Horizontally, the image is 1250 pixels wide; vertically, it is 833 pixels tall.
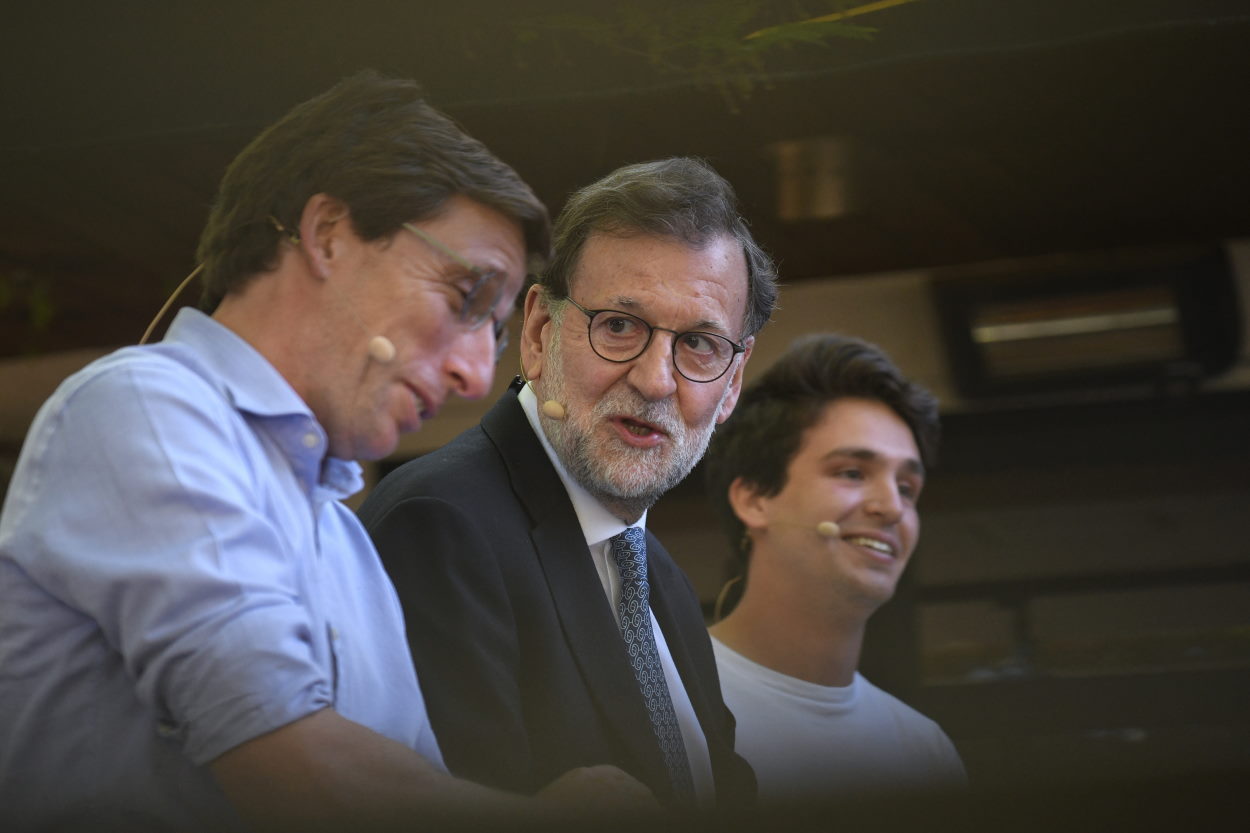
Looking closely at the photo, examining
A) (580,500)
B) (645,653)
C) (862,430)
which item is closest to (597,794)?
(645,653)

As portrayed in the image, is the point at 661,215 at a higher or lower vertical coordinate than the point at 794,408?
higher

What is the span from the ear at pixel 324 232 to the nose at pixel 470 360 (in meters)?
0.13

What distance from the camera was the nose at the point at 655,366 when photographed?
4.65 ft

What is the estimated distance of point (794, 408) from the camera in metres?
1.86

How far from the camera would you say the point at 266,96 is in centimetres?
143

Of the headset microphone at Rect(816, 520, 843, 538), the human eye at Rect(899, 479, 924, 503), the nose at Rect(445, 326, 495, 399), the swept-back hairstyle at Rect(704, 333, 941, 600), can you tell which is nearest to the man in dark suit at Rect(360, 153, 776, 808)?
the nose at Rect(445, 326, 495, 399)

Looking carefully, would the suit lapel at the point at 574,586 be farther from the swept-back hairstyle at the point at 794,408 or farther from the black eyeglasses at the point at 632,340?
the swept-back hairstyle at the point at 794,408

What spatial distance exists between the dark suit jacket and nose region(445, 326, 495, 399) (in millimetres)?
143

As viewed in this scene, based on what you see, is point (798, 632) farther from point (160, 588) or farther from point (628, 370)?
point (160, 588)

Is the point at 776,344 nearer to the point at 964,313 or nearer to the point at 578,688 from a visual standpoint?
the point at 964,313

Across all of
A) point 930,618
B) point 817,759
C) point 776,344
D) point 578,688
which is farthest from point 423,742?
point 930,618


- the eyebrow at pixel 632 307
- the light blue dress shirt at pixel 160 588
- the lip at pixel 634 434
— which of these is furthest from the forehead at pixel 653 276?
the light blue dress shirt at pixel 160 588

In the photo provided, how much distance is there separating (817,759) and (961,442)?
1.86 ft

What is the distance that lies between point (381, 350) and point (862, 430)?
886mm
